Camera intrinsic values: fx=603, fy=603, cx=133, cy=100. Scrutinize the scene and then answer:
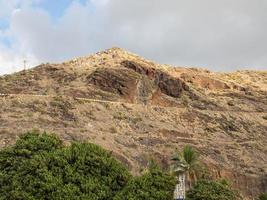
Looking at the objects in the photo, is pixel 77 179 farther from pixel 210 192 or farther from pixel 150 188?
pixel 210 192

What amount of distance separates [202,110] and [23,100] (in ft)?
91.1

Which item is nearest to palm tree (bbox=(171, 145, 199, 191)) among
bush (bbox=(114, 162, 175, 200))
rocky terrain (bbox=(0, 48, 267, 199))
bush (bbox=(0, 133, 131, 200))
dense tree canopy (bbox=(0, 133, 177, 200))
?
rocky terrain (bbox=(0, 48, 267, 199))

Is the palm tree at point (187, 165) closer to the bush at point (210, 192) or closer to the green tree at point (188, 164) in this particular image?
the green tree at point (188, 164)

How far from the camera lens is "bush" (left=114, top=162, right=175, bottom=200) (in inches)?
1385

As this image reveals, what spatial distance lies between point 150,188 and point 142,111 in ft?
155

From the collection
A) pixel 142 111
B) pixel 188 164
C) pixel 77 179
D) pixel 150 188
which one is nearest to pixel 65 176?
pixel 77 179

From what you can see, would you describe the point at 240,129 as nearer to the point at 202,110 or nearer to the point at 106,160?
the point at 202,110

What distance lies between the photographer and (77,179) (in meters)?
36.2

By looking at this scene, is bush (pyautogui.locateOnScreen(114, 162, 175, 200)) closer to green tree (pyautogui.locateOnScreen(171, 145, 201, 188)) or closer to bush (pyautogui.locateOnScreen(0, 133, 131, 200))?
bush (pyautogui.locateOnScreen(0, 133, 131, 200))

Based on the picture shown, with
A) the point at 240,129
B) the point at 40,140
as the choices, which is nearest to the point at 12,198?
the point at 40,140

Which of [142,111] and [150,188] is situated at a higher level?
[142,111]

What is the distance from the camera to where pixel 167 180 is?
1453 inches

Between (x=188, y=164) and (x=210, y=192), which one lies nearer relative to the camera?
(x=210, y=192)

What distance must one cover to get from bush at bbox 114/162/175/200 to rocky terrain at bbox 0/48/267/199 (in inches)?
1123
